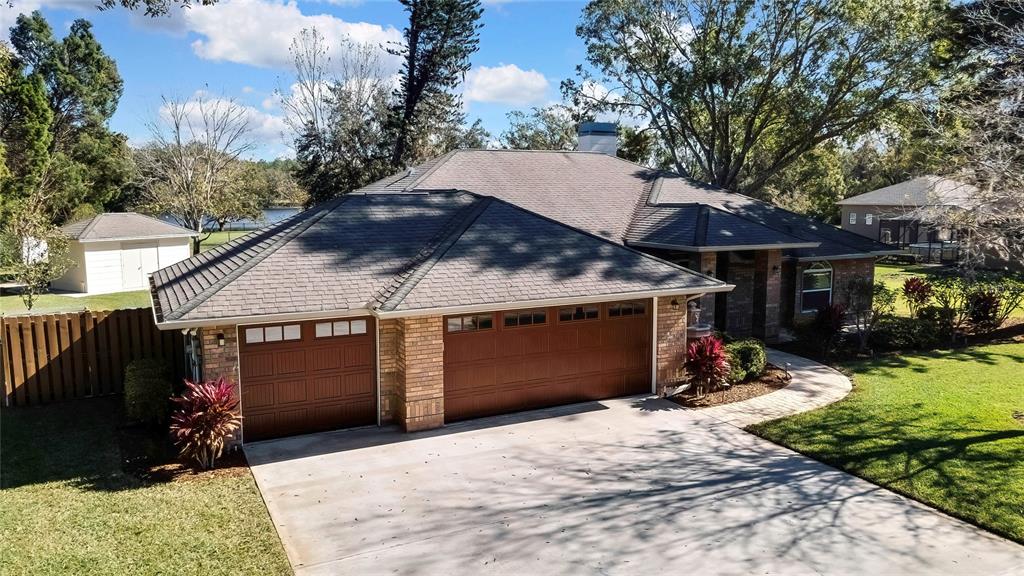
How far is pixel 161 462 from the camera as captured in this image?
31.4 ft

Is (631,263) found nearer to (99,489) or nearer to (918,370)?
(918,370)

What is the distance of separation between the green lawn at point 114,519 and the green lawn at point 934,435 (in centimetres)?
780

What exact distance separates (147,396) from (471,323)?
5350mm

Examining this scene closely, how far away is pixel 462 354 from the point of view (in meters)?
11.5

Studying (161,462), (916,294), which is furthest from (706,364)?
(916,294)

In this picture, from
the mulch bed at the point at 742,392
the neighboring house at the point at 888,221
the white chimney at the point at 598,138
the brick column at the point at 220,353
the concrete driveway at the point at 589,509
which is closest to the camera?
the concrete driveway at the point at 589,509

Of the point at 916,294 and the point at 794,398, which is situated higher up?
the point at 916,294

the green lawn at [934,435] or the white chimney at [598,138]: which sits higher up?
the white chimney at [598,138]

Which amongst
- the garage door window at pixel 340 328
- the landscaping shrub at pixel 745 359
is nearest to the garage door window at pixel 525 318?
the garage door window at pixel 340 328

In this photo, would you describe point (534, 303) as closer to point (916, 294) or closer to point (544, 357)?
point (544, 357)

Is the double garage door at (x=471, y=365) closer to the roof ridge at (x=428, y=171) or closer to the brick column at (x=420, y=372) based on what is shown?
the brick column at (x=420, y=372)

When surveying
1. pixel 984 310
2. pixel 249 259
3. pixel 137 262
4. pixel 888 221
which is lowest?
pixel 984 310

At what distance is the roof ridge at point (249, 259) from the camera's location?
9625 millimetres

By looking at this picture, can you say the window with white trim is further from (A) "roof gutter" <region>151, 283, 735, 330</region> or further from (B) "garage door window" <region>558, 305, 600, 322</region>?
(B) "garage door window" <region>558, 305, 600, 322</region>
